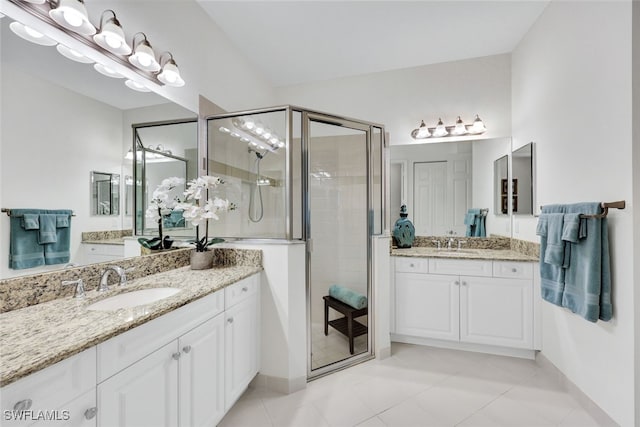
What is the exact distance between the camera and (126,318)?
39.4 inches

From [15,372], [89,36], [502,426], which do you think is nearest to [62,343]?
[15,372]

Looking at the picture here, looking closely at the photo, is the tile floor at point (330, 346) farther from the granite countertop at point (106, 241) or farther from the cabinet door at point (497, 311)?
the granite countertop at point (106, 241)

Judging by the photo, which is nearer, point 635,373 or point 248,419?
point 635,373

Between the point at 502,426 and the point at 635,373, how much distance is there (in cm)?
73

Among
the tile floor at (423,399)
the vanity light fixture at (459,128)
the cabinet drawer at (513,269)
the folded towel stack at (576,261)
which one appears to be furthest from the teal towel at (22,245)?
the vanity light fixture at (459,128)

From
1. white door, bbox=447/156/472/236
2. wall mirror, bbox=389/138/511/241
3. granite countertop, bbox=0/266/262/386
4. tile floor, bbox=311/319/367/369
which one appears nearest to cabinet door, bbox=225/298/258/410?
granite countertop, bbox=0/266/262/386

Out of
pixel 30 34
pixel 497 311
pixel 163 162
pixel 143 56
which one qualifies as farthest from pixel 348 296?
pixel 30 34

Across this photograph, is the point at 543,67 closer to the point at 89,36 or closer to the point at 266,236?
the point at 266,236

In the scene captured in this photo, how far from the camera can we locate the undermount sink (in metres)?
1.27

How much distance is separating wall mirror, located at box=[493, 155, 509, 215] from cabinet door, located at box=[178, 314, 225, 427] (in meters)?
2.77

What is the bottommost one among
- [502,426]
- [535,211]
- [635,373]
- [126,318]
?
[502,426]

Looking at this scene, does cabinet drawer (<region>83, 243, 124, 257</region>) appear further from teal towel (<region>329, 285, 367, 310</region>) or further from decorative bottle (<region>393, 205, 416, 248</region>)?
decorative bottle (<region>393, 205, 416, 248</region>)

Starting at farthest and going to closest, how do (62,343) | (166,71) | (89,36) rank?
(166,71) < (89,36) < (62,343)

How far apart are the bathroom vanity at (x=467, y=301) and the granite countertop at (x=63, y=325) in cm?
182
